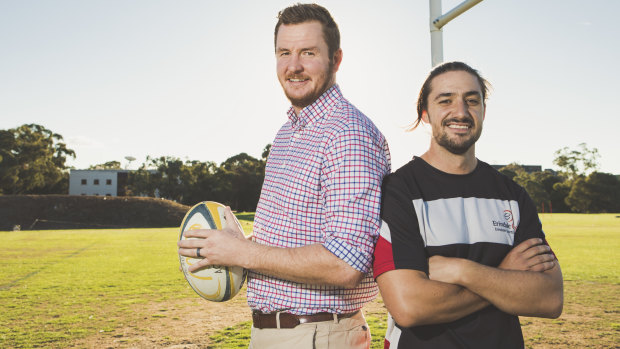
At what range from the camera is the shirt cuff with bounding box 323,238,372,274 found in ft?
6.04

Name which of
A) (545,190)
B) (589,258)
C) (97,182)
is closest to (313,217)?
(589,258)

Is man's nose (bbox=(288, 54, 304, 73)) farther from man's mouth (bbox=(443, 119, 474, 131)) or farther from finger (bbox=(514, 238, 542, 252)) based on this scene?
finger (bbox=(514, 238, 542, 252))

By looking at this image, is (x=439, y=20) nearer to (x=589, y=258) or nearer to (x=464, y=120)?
(x=464, y=120)

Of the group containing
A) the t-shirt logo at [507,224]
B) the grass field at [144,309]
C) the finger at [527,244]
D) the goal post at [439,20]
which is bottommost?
the grass field at [144,309]

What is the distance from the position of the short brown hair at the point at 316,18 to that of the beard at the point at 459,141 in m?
0.70

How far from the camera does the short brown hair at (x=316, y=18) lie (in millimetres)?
2232

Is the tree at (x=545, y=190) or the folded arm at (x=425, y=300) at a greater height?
the tree at (x=545, y=190)

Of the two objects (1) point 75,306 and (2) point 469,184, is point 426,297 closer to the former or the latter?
(2) point 469,184

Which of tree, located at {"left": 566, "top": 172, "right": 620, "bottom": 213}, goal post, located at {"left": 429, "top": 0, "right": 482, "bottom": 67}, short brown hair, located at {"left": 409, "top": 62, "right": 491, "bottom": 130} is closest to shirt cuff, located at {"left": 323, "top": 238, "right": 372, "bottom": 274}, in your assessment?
short brown hair, located at {"left": 409, "top": 62, "right": 491, "bottom": 130}

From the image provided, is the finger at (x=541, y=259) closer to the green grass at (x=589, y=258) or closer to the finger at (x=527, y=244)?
the finger at (x=527, y=244)

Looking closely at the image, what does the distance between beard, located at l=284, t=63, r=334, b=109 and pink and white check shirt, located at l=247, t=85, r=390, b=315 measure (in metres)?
0.03

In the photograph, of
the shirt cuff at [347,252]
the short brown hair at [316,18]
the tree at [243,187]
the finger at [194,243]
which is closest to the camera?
the shirt cuff at [347,252]

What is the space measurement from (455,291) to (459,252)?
0.58 feet

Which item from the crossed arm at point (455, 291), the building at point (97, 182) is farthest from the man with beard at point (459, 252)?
the building at point (97, 182)
